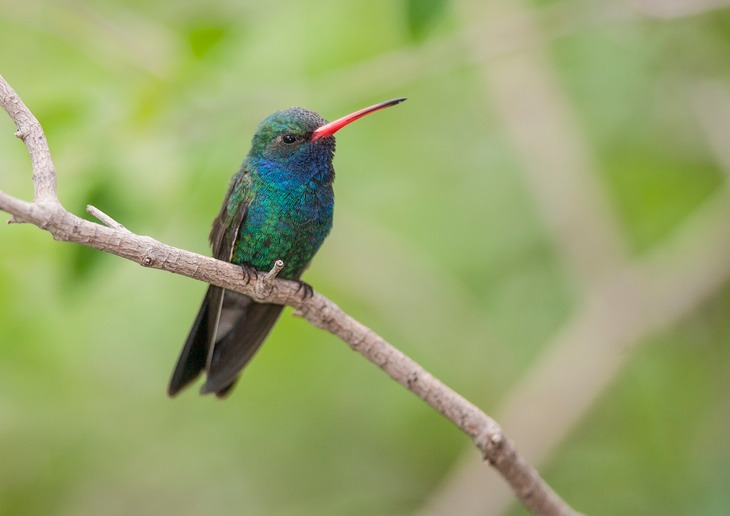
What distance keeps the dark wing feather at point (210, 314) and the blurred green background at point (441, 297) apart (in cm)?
71

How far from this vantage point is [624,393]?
5.43 metres

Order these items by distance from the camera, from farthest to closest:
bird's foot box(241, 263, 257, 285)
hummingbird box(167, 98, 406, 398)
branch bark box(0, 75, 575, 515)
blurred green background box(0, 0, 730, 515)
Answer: blurred green background box(0, 0, 730, 515)
hummingbird box(167, 98, 406, 398)
bird's foot box(241, 263, 257, 285)
branch bark box(0, 75, 575, 515)

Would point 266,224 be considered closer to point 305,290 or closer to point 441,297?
point 305,290

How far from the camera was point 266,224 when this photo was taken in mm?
3512

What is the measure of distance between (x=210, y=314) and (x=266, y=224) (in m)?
0.42

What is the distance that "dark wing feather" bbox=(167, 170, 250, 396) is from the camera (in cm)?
354

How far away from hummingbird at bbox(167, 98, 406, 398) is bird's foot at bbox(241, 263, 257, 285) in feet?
0.19

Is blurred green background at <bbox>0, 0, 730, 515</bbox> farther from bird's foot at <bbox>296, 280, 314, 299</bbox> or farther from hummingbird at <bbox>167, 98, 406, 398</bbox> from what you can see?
bird's foot at <bbox>296, 280, 314, 299</bbox>

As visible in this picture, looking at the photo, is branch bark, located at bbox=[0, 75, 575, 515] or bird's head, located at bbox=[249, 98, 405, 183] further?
bird's head, located at bbox=[249, 98, 405, 183]

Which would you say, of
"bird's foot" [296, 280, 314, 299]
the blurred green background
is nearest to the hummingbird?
"bird's foot" [296, 280, 314, 299]

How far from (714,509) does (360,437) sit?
6.90 feet

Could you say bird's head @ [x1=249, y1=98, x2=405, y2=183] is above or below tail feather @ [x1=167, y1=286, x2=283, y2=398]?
above

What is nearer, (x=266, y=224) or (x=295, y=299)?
(x=295, y=299)

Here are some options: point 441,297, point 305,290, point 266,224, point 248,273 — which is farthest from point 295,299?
point 441,297
